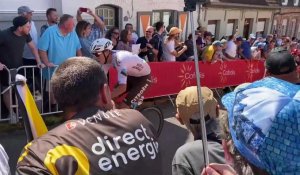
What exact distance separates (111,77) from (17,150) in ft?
7.14

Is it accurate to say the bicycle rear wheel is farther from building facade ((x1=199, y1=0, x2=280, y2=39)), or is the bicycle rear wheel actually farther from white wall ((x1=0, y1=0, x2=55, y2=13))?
building facade ((x1=199, y1=0, x2=280, y2=39))

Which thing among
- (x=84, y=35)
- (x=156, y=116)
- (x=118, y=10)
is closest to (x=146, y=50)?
(x=84, y=35)

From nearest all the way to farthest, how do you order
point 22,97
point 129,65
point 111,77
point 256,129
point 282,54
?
point 256,129, point 22,97, point 282,54, point 129,65, point 111,77

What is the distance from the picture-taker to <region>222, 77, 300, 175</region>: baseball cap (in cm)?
115

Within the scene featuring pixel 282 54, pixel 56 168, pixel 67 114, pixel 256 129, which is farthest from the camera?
pixel 282 54

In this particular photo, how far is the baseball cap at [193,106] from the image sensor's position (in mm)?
2369

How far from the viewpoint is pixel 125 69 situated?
4.80m

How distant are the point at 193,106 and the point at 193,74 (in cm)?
643

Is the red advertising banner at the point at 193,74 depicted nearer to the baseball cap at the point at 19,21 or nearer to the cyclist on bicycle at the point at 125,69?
the cyclist on bicycle at the point at 125,69

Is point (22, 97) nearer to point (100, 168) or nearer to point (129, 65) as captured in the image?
point (100, 168)

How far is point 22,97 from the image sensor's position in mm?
2928

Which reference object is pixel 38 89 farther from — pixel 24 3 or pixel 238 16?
pixel 238 16

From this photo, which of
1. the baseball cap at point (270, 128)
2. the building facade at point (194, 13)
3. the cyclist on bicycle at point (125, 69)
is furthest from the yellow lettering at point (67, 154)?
the building facade at point (194, 13)

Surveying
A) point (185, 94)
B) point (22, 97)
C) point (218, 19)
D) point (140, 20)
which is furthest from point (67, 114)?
point (218, 19)
